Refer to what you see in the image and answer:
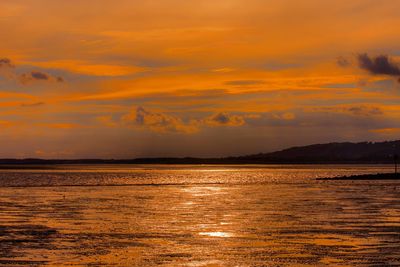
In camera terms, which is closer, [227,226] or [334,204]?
[227,226]

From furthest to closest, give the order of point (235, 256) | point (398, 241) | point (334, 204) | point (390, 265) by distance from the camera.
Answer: point (334, 204) < point (398, 241) < point (235, 256) < point (390, 265)

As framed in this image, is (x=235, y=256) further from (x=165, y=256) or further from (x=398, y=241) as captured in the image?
(x=398, y=241)

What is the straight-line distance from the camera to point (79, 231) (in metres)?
40.6

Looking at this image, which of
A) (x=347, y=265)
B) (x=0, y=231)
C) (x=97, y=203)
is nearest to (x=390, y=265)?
(x=347, y=265)

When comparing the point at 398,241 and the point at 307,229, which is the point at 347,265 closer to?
the point at 398,241

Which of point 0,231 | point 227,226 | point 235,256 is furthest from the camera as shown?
point 227,226

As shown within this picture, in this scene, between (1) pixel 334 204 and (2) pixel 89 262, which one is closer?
(2) pixel 89 262

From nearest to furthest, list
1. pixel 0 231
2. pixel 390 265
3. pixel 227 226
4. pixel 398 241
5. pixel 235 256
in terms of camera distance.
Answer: pixel 390 265, pixel 235 256, pixel 398 241, pixel 0 231, pixel 227 226

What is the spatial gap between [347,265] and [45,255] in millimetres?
12950

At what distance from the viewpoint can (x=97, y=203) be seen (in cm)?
6638

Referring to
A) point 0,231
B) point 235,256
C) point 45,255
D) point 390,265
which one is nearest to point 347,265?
point 390,265

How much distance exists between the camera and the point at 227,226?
4303 centimetres

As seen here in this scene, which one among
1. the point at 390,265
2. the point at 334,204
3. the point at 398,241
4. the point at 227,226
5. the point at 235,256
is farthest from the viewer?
the point at 334,204

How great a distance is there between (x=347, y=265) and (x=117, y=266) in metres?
9.18
